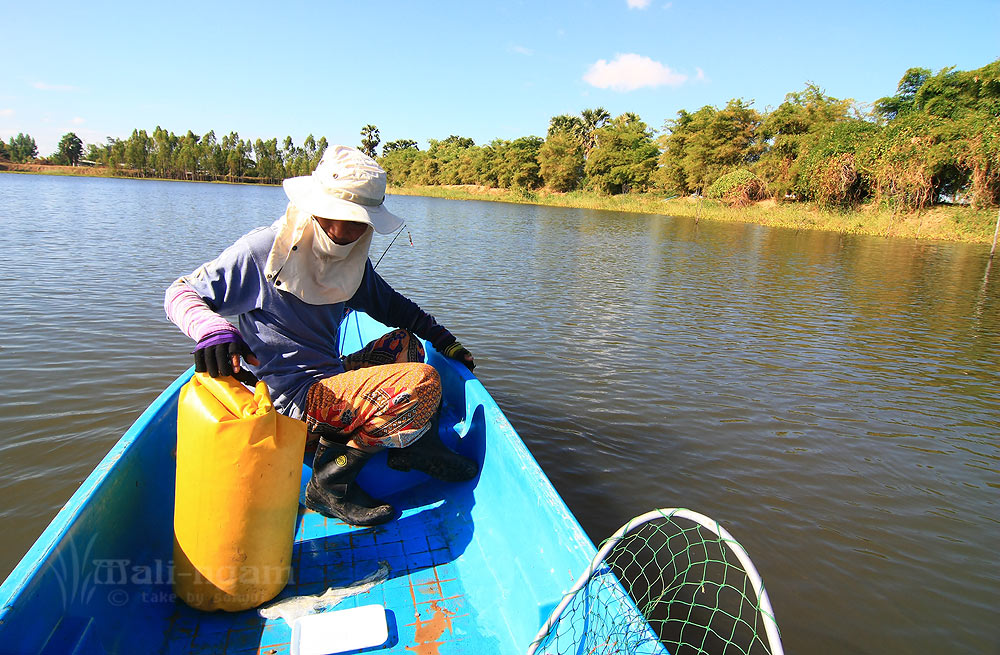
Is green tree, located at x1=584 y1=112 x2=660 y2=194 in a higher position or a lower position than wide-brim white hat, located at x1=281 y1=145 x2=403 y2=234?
higher

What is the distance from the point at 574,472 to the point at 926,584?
79.8 inches

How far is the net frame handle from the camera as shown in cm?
116

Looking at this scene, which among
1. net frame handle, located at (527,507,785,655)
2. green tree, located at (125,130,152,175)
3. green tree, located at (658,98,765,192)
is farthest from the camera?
green tree, located at (125,130,152,175)

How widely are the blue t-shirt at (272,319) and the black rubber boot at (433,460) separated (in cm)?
47

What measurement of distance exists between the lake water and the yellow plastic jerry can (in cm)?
179

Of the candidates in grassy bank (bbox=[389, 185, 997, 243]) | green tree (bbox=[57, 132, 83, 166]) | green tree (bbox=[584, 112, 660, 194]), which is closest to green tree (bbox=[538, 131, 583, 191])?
green tree (bbox=[584, 112, 660, 194])

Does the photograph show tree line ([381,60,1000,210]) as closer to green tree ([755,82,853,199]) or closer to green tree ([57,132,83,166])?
green tree ([755,82,853,199])

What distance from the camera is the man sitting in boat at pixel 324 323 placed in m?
2.02

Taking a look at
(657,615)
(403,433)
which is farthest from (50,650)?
(657,615)

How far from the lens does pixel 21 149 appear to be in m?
97.5

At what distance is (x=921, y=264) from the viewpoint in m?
15.2

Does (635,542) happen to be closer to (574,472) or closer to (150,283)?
(574,472)

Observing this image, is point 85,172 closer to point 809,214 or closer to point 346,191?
point 809,214

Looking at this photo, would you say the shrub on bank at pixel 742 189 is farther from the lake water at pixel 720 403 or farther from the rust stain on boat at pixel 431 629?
the rust stain on boat at pixel 431 629
